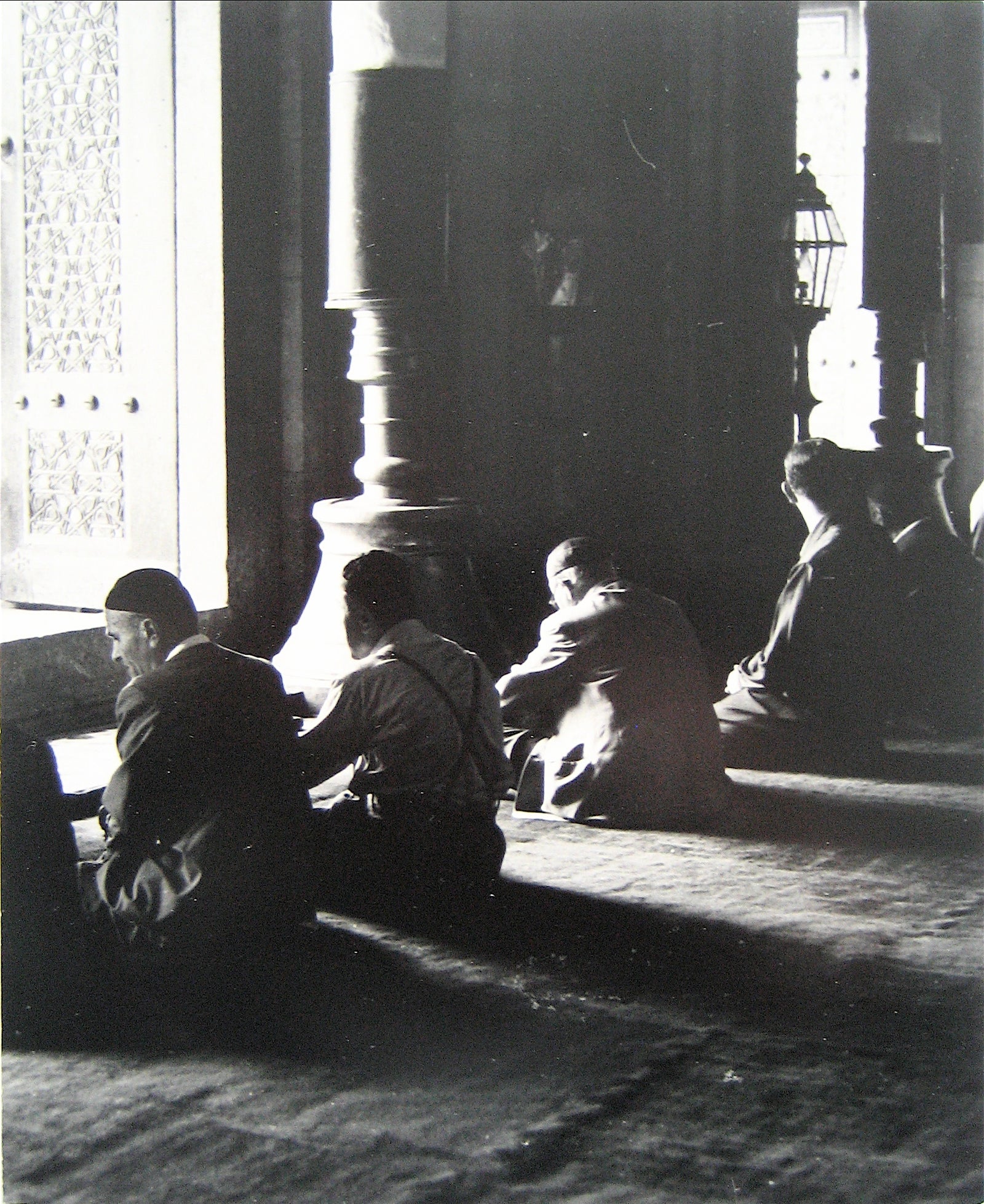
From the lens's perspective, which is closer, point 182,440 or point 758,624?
point 182,440

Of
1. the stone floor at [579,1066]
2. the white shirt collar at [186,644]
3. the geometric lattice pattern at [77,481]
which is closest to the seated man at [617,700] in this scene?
the stone floor at [579,1066]

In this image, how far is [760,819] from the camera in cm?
536

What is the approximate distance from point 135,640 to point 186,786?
0.34m

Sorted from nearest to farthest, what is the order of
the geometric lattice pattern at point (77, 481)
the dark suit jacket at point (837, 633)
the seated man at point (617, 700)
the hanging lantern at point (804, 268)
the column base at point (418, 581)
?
the seated man at point (617, 700), the dark suit jacket at point (837, 633), the column base at point (418, 581), the geometric lattice pattern at point (77, 481), the hanging lantern at point (804, 268)

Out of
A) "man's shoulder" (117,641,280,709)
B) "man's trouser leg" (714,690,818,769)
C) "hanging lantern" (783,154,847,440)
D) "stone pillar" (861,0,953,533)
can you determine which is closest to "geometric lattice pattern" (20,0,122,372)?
"man's trouser leg" (714,690,818,769)

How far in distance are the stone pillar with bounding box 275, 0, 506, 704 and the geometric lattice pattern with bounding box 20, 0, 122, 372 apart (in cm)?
117

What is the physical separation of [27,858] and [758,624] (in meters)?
6.04

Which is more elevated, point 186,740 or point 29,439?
point 29,439

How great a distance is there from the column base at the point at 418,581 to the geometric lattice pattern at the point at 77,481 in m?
1.08

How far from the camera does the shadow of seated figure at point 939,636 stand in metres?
6.81

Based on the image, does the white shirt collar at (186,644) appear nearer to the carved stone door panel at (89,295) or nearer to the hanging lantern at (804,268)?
the carved stone door panel at (89,295)

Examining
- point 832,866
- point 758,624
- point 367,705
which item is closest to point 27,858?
point 367,705

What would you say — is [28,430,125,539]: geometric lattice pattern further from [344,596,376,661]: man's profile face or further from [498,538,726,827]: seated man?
[344,596,376,661]: man's profile face

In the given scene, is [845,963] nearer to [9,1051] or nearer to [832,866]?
[832,866]
